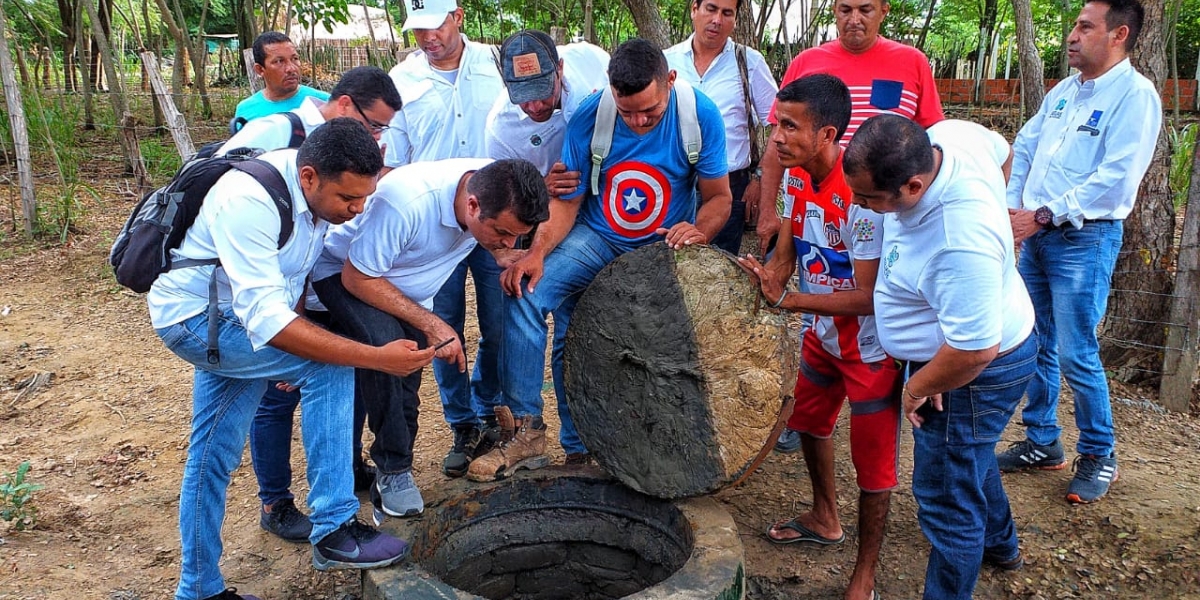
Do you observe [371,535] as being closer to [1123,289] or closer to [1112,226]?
[1112,226]

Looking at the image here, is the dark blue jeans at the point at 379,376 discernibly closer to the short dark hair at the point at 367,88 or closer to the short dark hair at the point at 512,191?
the short dark hair at the point at 512,191

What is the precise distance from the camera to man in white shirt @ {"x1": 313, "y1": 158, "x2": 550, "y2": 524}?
2580mm

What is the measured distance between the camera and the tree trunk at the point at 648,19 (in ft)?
17.6

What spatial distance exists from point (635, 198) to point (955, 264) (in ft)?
4.19

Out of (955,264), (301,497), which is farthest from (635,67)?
(301,497)

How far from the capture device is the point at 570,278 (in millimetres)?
3137

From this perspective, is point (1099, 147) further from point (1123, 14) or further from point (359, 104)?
point (359, 104)

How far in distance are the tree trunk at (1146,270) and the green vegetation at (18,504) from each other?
4.86 m

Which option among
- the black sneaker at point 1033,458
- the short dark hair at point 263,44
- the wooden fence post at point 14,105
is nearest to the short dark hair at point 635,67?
the short dark hair at point 263,44

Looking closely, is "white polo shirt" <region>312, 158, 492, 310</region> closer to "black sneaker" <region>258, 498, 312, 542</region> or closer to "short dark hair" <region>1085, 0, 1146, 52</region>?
"black sneaker" <region>258, 498, 312, 542</region>

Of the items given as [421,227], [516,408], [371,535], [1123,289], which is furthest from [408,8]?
[1123,289]

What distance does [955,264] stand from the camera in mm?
2096

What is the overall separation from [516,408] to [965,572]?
155 centimetres

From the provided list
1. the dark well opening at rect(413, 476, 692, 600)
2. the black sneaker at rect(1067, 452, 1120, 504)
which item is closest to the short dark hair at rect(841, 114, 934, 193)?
the dark well opening at rect(413, 476, 692, 600)
